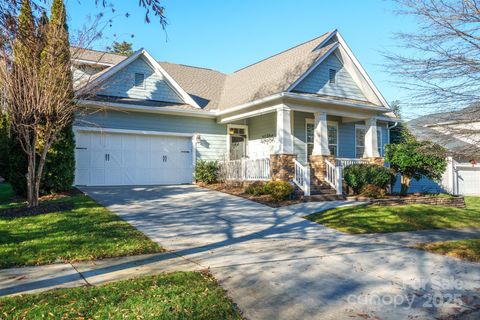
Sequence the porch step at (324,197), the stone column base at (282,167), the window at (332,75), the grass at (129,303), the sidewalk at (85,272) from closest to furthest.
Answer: the grass at (129,303) → the sidewalk at (85,272) → the porch step at (324,197) → the stone column base at (282,167) → the window at (332,75)

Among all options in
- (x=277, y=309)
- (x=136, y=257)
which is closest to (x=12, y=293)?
(x=136, y=257)

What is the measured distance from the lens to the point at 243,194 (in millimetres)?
13148

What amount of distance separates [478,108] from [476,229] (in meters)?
4.88

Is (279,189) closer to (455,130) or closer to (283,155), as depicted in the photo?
(283,155)

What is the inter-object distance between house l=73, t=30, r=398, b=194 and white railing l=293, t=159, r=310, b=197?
0.12ft

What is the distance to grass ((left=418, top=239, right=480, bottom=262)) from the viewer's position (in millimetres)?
6270

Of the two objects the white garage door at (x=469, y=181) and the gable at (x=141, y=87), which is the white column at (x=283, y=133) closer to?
the gable at (x=141, y=87)

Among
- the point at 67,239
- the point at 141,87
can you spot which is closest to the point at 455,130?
the point at 67,239

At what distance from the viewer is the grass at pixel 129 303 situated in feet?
11.6

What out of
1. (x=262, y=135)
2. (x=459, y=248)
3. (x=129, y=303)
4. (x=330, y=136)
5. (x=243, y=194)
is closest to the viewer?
(x=129, y=303)

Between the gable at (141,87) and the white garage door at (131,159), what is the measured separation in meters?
1.69

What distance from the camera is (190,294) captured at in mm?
4059

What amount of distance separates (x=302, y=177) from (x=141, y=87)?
25.2 feet

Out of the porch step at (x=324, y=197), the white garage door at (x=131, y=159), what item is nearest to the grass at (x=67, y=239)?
the white garage door at (x=131, y=159)
